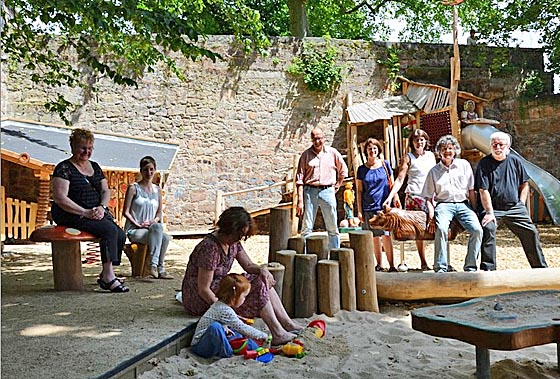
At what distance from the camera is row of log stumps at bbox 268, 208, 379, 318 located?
470 cm

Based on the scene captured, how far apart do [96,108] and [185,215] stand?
269 centimetres

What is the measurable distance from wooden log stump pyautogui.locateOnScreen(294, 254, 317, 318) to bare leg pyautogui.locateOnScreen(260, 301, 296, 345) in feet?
2.44

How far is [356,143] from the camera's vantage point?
40.1ft

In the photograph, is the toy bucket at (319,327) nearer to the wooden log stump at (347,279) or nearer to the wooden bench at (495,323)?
the wooden log stump at (347,279)

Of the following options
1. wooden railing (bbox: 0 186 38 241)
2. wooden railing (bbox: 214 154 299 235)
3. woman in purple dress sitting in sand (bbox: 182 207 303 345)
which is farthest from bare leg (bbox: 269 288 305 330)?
wooden railing (bbox: 214 154 299 235)

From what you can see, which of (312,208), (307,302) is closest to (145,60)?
(312,208)

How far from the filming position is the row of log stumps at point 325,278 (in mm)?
4695

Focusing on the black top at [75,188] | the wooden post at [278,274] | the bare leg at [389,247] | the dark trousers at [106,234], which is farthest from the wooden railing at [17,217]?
the wooden post at [278,274]

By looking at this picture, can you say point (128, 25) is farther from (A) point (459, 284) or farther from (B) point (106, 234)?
(A) point (459, 284)

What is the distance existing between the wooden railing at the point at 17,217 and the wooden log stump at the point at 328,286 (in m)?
7.00

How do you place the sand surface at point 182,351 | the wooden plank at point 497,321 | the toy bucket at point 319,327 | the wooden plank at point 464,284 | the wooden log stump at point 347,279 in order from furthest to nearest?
the wooden plank at point 464,284 < the wooden log stump at point 347,279 < the toy bucket at point 319,327 < the sand surface at point 182,351 < the wooden plank at point 497,321

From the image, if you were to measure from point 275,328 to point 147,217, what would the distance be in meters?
2.68

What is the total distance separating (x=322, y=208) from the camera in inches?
257

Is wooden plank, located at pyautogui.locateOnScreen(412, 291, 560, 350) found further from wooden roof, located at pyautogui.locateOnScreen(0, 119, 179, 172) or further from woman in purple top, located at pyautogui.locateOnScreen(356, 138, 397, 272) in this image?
wooden roof, located at pyautogui.locateOnScreen(0, 119, 179, 172)
